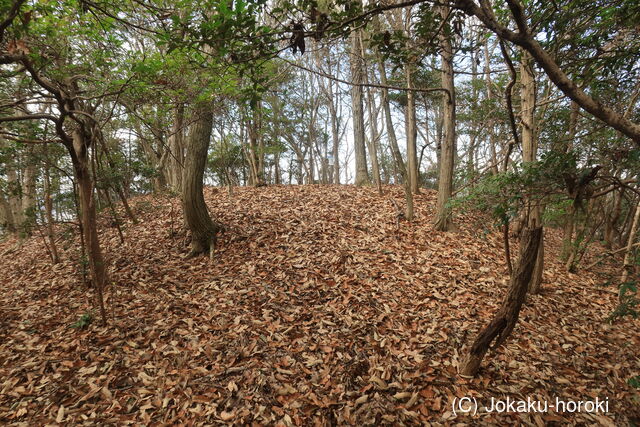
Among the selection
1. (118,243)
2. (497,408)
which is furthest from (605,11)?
(118,243)

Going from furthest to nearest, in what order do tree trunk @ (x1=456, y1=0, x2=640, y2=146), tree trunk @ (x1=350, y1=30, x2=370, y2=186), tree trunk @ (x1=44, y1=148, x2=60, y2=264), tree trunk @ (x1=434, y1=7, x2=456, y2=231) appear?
tree trunk @ (x1=350, y1=30, x2=370, y2=186) → tree trunk @ (x1=434, y1=7, x2=456, y2=231) → tree trunk @ (x1=44, y1=148, x2=60, y2=264) → tree trunk @ (x1=456, y1=0, x2=640, y2=146)

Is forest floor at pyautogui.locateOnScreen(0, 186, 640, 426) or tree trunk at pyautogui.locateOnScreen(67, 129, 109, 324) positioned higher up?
tree trunk at pyautogui.locateOnScreen(67, 129, 109, 324)

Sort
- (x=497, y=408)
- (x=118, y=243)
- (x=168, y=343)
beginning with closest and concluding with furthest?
(x=497, y=408) → (x=168, y=343) → (x=118, y=243)

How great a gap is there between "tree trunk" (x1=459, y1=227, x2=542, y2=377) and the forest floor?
10.1 inches

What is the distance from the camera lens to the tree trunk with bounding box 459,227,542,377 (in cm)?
264

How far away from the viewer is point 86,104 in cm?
521

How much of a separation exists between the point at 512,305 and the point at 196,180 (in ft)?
18.0

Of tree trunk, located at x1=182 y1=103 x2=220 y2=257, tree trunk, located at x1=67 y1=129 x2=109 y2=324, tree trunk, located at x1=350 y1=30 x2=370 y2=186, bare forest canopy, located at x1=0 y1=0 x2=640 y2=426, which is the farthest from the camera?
tree trunk, located at x1=350 y1=30 x2=370 y2=186

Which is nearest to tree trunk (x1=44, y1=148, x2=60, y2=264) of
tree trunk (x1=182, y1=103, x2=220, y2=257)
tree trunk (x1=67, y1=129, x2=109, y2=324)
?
tree trunk (x1=67, y1=129, x2=109, y2=324)

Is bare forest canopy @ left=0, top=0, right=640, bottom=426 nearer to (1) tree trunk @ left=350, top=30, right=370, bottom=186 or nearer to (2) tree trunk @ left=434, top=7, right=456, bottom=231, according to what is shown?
(2) tree trunk @ left=434, top=7, right=456, bottom=231

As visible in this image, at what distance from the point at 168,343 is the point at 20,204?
1127 cm

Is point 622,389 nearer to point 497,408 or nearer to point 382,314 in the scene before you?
point 497,408

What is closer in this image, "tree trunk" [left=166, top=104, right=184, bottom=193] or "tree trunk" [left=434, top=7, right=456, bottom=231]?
"tree trunk" [left=166, top=104, right=184, bottom=193]

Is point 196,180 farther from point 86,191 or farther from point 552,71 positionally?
point 552,71
